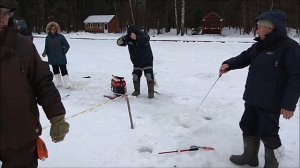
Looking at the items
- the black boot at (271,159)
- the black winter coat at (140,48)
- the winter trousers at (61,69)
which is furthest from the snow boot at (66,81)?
the black boot at (271,159)

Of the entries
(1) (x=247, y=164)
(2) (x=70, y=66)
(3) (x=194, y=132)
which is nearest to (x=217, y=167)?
(1) (x=247, y=164)

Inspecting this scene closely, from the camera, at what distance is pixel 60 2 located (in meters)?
51.0

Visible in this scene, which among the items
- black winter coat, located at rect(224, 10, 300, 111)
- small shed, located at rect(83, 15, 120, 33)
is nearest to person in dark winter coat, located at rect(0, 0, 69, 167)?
black winter coat, located at rect(224, 10, 300, 111)

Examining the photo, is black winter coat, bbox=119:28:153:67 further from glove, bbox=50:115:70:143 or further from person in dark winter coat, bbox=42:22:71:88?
glove, bbox=50:115:70:143

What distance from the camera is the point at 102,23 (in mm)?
49562

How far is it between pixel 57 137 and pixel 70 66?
11.5m

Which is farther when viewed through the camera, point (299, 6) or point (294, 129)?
point (299, 6)

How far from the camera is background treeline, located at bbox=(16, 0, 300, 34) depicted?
41.4 m

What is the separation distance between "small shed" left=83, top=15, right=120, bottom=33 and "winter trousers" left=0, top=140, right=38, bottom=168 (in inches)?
1843

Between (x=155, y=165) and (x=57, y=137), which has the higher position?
(x=57, y=137)

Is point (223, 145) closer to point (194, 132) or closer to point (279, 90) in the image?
point (194, 132)

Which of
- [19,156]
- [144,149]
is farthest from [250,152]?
[19,156]

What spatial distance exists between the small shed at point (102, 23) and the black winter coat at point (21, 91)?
153 ft

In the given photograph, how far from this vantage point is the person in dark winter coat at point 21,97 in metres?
2.72
